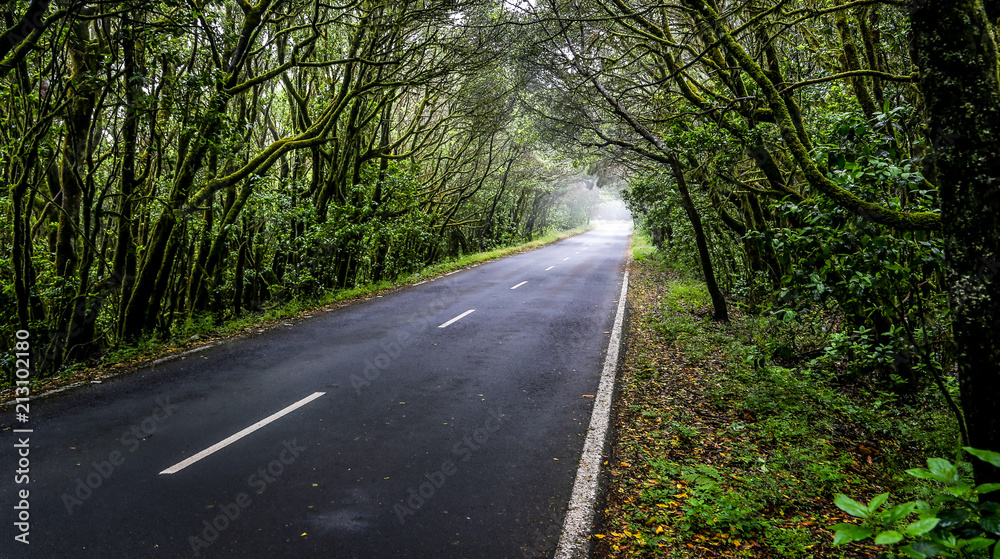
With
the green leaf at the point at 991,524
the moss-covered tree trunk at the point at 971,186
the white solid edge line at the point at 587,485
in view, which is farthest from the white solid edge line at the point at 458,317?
the green leaf at the point at 991,524

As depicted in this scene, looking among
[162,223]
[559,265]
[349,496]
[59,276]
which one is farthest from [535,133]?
[349,496]

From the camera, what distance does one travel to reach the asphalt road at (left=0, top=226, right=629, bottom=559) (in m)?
3.67

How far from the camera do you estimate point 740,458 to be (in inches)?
195

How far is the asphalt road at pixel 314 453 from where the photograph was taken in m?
3.67

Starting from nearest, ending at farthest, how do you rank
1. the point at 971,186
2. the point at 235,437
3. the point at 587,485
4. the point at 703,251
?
1. the point at 971,186
2. the point at 587,485
3. the point at 235,437
4. the point at 703,251

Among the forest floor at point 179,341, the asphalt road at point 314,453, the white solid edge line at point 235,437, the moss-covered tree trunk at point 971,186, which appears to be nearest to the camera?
the moss-covered tree trunk at point 971,186

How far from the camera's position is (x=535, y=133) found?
64.0 feet

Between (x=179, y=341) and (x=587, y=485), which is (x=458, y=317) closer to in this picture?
(x=179, y=341)

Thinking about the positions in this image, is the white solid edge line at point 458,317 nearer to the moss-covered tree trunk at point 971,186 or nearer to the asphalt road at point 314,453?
the asphalt road at point 314,453

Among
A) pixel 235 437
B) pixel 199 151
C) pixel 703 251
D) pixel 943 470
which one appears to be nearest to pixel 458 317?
pixel 703 251

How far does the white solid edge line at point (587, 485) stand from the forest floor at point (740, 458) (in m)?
0.12

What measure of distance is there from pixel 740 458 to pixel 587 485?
5.31 feet

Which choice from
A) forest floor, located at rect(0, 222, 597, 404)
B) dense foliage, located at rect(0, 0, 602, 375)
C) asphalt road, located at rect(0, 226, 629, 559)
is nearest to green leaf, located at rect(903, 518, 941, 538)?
asphalt road, located at rect(0, 226, 629, 559)

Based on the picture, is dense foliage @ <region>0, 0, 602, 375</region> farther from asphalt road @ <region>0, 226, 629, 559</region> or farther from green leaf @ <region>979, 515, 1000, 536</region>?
green leaf @ <region>979, 515, 1000, 536</region>
